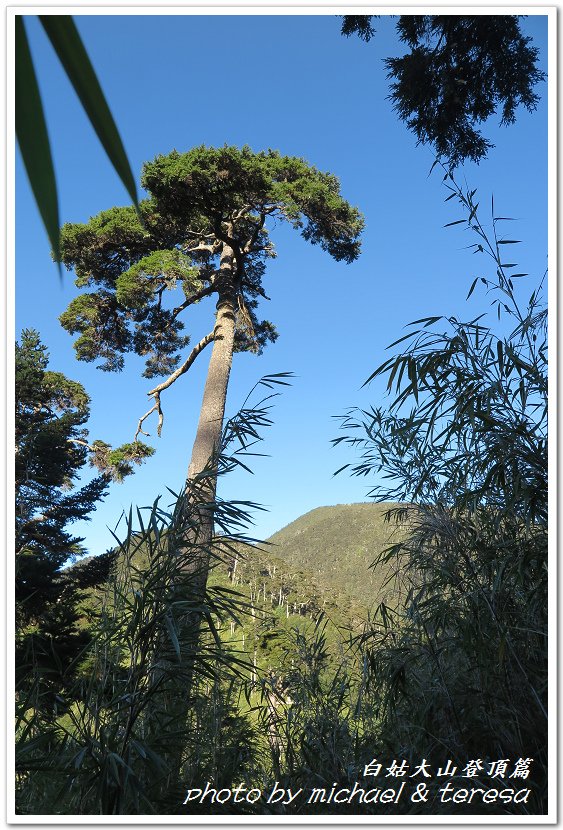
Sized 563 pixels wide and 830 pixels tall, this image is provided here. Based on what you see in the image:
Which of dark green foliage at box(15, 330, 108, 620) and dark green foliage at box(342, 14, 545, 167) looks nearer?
dark green foliage at box(342, 14, 545, 167)

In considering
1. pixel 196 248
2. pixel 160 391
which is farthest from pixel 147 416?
pixel 196 248

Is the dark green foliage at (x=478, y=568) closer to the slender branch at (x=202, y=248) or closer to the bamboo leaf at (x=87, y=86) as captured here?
the bamboo leaf at (x=87, y=86)

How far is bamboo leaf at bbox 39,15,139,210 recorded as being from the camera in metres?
0.48

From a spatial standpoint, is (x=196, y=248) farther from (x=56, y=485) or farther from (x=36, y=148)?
(x=36, y=148)

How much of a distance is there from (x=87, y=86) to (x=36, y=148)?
69mm

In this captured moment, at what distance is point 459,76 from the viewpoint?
12.4ft

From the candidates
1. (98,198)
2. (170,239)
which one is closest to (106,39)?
(98,198)

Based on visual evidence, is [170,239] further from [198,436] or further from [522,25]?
[522,25]

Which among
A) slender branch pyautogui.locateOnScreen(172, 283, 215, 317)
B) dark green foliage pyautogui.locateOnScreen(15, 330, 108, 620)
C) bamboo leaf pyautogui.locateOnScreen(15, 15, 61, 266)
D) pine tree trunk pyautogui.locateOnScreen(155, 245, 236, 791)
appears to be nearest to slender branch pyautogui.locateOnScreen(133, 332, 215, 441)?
slender branch pyautogui.locateOnScreen(172, 283, 215, 317)

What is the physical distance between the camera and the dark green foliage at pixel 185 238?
6980mm

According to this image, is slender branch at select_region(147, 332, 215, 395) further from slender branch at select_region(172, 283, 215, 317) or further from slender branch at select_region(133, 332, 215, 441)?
slender branch at select_region(172, 283, 215, 317)

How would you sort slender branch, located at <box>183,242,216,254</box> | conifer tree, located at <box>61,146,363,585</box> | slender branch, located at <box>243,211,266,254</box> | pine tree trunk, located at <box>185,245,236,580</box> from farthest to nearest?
slender branch, located at <box>183,242,216,254</box>, slender branch, located at <box>243,211,266,254</box>, conifer tree, located at <box>61,146,363,585</box>, pine tree trunk, located at <box>185,245,236,580</box>

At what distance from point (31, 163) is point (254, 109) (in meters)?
3.55

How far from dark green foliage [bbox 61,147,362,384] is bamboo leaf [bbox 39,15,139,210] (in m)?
6.53
